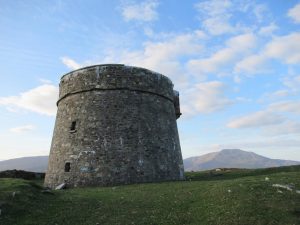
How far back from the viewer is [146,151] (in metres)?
27.0

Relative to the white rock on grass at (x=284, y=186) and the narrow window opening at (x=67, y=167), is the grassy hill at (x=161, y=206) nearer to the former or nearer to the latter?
the white rock on grass at (x=284, y=186)

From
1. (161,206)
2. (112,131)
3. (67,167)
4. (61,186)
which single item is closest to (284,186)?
(161,206)

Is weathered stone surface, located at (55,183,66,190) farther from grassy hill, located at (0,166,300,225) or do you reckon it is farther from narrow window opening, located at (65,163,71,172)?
grassy hill, located at (0,166,300,225)

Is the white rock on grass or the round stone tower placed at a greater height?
the round stone tower

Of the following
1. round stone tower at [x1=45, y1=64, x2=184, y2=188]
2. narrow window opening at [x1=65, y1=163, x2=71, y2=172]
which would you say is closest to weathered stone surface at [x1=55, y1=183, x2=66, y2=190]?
round stone tower at [x1=45, y1=64, x2=184, y2=188]

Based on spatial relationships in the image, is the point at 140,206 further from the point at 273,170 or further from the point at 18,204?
the point at 273,170

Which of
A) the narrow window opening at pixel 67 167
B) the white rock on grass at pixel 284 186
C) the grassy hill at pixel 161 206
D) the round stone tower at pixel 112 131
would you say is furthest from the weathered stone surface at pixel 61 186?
the white rock on grass at pixel 284 186

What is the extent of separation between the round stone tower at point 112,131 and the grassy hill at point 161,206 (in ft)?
19.6

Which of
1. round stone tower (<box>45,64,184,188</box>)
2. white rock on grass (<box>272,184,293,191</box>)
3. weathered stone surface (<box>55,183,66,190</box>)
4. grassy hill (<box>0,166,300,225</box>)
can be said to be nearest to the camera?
grassy hill (<box>0,166,300,225</box>)

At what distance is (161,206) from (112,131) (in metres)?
11.1

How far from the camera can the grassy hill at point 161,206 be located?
47.4ft

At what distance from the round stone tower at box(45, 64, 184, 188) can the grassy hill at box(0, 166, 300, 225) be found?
5.98 meters

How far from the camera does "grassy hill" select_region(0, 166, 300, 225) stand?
47.4ft

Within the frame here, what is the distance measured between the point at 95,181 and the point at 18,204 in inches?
382
